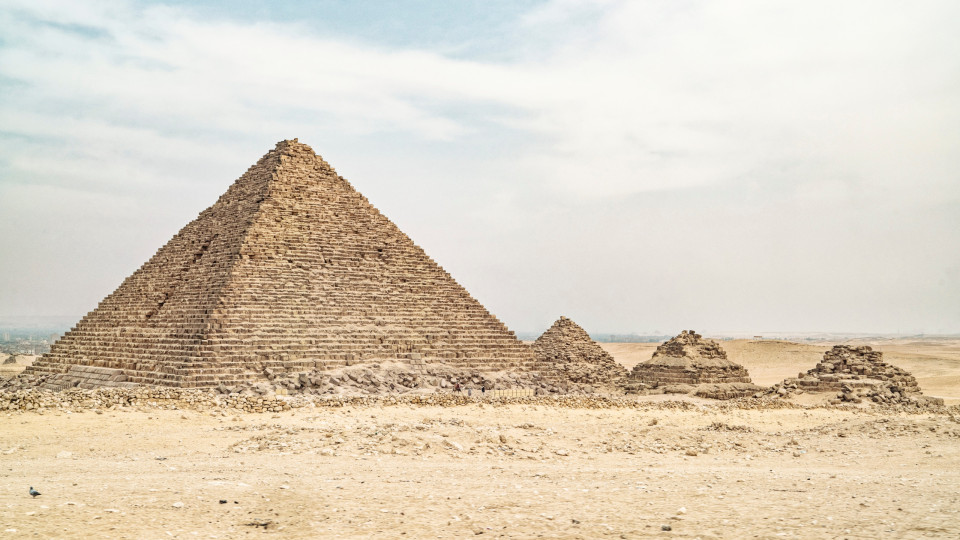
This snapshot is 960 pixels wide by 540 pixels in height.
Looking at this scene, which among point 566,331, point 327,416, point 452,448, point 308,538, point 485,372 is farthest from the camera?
point 566,331

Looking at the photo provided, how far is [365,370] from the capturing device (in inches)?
931

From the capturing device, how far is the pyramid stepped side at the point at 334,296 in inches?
908

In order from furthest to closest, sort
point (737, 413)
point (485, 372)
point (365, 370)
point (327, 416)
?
1. point (485, 372)
2. point (365, 370)
3. point (737, 413)
4. point (327, 416)

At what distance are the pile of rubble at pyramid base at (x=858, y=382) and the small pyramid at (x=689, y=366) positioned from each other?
256cm

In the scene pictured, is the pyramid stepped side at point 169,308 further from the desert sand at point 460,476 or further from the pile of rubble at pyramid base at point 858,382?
the pile of rubble at pyramid base at point 858,382

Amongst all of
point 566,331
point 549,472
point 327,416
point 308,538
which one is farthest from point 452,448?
point 566,331

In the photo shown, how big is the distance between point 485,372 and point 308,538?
21033 mm

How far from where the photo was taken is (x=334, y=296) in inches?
1013

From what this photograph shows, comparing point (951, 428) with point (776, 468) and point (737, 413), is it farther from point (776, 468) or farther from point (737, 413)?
point (776, 468)

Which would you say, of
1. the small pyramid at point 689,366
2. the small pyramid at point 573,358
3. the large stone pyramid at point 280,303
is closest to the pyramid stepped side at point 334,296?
the large stone pyramid at point 280,303

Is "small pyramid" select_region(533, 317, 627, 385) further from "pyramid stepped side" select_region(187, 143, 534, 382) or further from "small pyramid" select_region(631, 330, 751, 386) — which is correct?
"pyramid stepped side" select_region(187, 143, 534, 382)

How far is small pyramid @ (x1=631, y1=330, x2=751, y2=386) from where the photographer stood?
2925 centimetres

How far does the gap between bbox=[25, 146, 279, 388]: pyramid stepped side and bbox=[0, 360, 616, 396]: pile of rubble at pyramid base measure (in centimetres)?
39

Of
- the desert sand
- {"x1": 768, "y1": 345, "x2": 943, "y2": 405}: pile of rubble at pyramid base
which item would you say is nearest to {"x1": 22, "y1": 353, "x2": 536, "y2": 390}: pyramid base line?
the desert sand
